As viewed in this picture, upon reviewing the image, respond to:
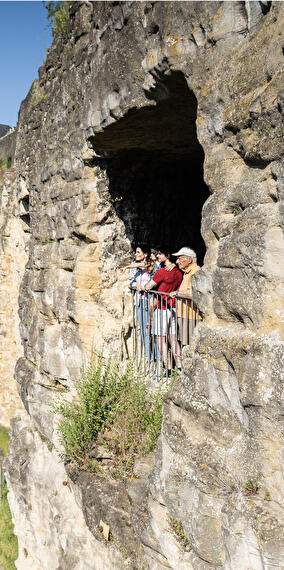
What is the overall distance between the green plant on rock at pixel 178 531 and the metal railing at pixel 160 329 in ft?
4.66

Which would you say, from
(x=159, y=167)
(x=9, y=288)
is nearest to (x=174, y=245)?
(x=159, y=167)

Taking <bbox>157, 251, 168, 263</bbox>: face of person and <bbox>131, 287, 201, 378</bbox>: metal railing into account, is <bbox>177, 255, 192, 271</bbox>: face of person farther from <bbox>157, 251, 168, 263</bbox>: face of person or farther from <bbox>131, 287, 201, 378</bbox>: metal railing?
<bbox>157, 251, 168, 263</bbox>: face of person

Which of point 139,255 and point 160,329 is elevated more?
point 139,255

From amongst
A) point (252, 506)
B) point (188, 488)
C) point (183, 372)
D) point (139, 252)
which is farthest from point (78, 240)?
point (252, 506)

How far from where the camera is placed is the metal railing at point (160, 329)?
421 cm

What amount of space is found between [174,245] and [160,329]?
2060 millimetres

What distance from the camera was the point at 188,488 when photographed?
274 cm

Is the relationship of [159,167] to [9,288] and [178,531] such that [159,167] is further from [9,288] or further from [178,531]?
[9,288]

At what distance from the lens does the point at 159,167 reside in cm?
542

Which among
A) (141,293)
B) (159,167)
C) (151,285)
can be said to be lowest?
(141,293)

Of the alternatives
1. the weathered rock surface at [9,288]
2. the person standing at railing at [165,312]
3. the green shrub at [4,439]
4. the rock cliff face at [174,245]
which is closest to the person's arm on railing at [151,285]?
the person standing at railing at [165,312]

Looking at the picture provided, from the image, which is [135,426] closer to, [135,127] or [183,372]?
[183,372]

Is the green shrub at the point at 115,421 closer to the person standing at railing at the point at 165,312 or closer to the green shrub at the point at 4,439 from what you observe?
the person standing at railing at the point at 165,312

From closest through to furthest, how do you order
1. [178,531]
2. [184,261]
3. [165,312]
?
[178,531] < [184,261] < [165,312]
